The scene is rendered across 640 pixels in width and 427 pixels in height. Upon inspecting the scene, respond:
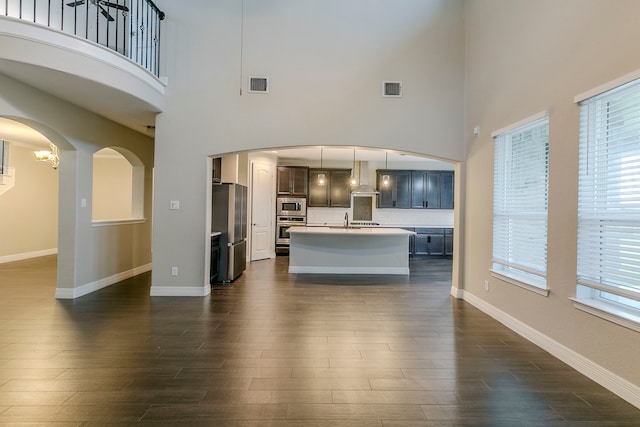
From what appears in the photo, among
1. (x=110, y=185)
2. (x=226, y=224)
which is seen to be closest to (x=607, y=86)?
(x=226, y=224)

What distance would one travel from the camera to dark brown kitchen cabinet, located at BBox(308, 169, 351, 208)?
921 cm

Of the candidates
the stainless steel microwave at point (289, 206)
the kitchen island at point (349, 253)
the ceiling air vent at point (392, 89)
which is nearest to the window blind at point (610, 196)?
the ceiling air vent at point (392, 89)

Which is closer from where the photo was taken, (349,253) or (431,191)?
(349,253)

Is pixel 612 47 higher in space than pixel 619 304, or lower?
higher

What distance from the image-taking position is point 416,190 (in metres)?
9.25

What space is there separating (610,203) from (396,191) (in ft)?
22.2

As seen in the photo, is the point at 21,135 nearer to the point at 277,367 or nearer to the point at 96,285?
the point at 96,285

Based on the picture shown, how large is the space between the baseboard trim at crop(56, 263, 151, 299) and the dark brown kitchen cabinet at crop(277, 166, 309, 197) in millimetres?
3962

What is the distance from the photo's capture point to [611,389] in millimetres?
2383

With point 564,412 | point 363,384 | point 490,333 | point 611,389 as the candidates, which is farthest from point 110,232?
point 611,389

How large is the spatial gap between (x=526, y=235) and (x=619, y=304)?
1.16m

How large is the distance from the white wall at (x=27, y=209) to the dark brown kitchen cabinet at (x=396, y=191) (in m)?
8.55

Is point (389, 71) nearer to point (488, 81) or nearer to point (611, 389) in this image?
point (488, 81)

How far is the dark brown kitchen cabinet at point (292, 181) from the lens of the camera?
896 cm
